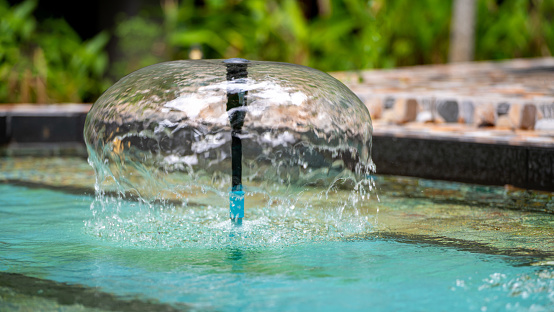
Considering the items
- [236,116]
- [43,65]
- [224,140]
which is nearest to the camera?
[236,116]

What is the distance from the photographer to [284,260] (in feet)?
9.43

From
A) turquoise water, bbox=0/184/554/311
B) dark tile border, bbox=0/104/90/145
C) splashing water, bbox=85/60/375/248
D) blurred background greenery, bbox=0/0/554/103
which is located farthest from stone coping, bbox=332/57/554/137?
dark tile border, bbox=0/104/90/145

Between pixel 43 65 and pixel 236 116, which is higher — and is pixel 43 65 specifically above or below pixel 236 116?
below

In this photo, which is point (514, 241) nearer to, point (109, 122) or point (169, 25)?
point (109, 122)

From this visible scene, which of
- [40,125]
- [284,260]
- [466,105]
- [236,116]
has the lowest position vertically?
[40,125]

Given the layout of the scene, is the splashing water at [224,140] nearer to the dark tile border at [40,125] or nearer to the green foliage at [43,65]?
the dark tile border at [40,125]

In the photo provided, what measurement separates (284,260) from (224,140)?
34.5 inches

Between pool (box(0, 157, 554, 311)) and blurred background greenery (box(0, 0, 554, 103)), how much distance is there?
A: 416 cm

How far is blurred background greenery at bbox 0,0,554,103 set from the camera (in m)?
8.71

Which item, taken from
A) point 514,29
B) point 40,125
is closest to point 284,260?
point 40,125

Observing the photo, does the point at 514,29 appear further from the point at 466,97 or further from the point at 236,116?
the point at 236,116

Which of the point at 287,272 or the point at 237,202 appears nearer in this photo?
the point at 287,272

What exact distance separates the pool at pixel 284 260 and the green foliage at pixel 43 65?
427 centimetres

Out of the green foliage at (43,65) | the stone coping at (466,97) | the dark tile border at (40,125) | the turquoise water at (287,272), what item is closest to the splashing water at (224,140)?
the turquoise water at (287,272)
